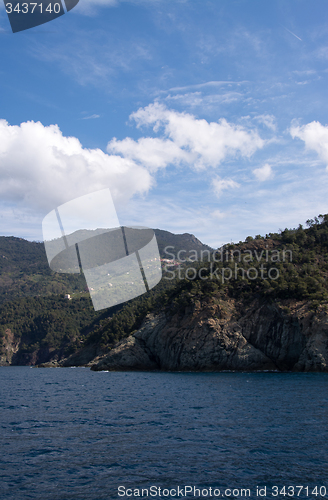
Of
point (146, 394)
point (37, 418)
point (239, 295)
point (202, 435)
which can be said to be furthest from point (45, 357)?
point (202, 435)

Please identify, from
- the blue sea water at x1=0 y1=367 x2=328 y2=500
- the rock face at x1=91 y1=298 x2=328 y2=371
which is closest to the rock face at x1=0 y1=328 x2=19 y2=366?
the rock face at x1=91 y1=298 x2=328 y2=371

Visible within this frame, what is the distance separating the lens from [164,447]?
19.6 meters

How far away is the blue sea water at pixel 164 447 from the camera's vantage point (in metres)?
14.7

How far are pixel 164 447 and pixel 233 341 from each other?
182ft

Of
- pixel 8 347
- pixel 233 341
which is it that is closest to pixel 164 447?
pixel 233 341

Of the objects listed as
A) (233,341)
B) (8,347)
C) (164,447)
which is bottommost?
(8,347)

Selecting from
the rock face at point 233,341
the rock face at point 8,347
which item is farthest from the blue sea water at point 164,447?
the rock face at point 8,347

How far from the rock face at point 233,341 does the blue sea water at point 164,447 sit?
3265 centimetres

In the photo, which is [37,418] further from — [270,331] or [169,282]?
[169,282]

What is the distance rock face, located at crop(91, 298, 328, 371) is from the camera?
217 ft

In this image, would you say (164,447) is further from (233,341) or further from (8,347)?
(8,347)

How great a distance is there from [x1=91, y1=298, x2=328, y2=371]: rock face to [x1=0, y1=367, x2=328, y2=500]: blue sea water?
3265cm

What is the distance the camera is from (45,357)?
151 meters

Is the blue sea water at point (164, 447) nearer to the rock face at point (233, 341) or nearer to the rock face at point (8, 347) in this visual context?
the rock face at point (233, 341)
